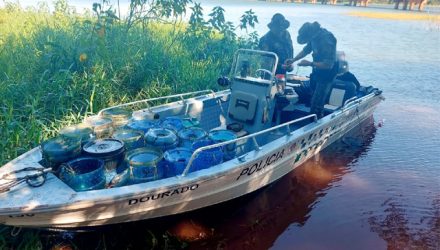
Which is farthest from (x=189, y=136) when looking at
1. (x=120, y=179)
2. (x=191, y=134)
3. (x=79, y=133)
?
(x=79, y=133)

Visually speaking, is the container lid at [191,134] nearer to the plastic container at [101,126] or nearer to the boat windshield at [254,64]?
the plastic container at [101,126]

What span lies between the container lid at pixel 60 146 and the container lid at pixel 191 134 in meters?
1.40

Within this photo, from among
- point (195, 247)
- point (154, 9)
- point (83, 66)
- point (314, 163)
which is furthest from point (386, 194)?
point (154, 9)

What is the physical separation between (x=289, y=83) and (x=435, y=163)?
351cm

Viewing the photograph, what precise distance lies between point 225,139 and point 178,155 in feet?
2.61

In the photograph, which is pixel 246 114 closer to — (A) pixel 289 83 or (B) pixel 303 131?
(B) pixel 303 131

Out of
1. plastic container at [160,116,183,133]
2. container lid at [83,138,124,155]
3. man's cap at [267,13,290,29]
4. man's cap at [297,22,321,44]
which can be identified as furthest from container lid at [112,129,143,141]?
man's cap at [267,13,290,29]

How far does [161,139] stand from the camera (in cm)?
443

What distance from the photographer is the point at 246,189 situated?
15.4 feet

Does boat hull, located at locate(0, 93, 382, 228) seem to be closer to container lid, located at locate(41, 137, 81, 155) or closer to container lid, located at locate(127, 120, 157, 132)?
container lid, located at locate(41, 137, 81, 155)

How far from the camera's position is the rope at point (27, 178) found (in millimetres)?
3346

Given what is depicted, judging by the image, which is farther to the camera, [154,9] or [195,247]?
[154,9]

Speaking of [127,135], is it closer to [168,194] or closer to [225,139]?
[168,194]

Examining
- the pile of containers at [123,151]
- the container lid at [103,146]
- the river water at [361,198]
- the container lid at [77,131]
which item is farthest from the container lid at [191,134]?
the container lid at [77,131]
